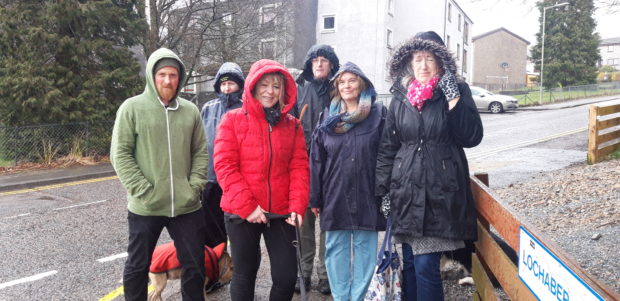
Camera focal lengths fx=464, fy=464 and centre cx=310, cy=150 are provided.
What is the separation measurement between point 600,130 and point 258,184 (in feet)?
31.2

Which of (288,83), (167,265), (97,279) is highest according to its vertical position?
(288,83)

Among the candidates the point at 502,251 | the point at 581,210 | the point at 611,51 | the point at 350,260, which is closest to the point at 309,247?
the point at 350,260

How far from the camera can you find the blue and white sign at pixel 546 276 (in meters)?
1.58

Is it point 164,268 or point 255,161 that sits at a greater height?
point 255,161

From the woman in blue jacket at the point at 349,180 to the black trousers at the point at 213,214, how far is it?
3.62 ft

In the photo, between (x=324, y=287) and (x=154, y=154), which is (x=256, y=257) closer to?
(x=154, y=154)

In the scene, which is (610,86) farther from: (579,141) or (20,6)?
(20,6)

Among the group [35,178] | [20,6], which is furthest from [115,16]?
[35,178]

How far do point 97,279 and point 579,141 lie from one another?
13.2m

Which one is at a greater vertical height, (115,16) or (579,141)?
(115,16)

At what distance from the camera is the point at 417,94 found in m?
2.89

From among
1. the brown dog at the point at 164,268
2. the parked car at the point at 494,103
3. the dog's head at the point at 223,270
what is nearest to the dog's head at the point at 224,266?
the dog's head at the point at 223,270

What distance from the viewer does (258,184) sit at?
3012 millimetres

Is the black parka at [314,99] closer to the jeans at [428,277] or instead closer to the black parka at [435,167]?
the black parka at [435,167]
